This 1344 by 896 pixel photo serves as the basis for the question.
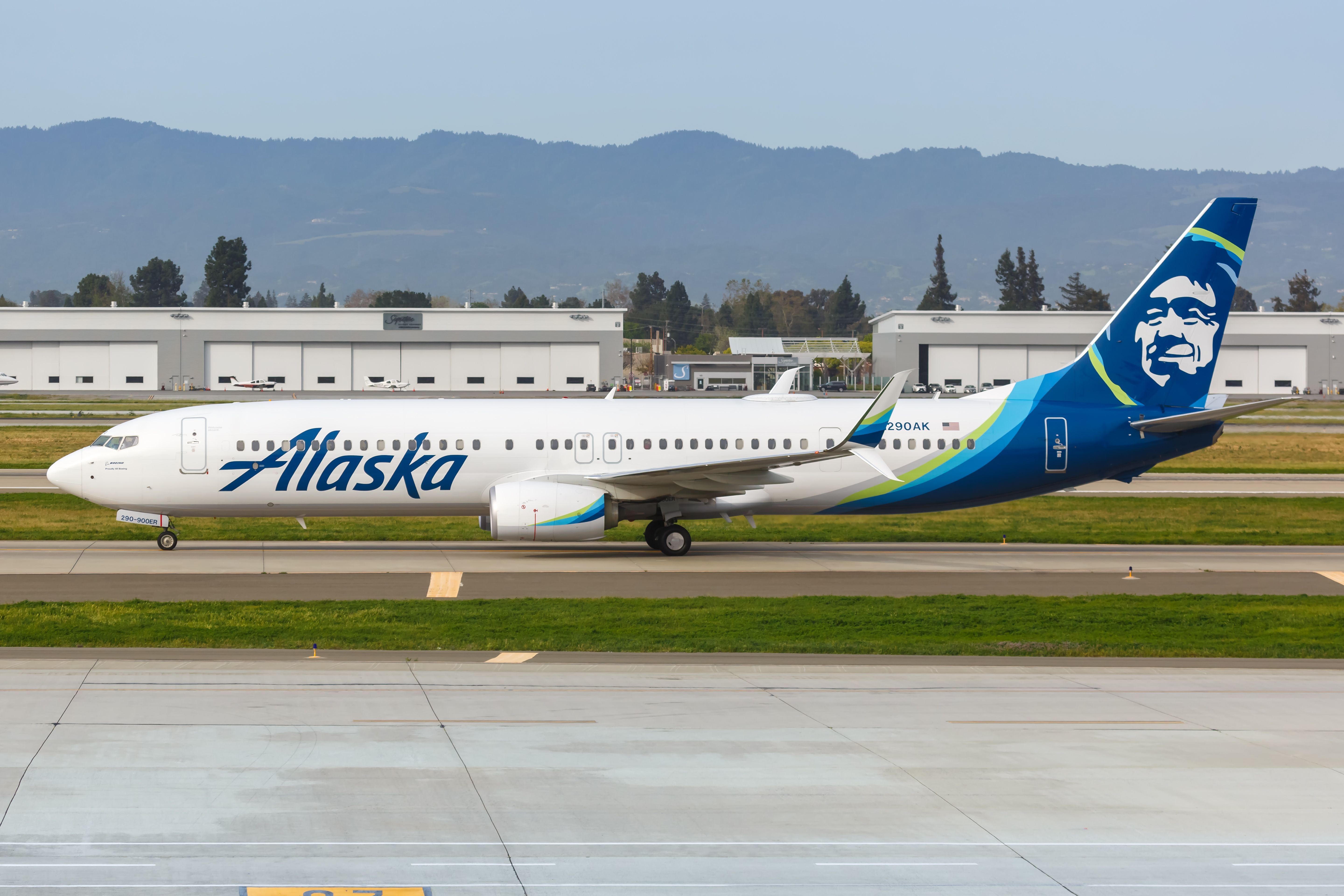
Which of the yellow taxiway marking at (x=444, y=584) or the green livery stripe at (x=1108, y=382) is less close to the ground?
the green livery stripe at (x=1108, y=382)

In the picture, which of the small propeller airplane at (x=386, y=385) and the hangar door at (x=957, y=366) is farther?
the hangar door at (x=957, y=366)

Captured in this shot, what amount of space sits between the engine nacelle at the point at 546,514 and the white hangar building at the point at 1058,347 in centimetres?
10423

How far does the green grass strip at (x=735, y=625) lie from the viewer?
19.1 meters

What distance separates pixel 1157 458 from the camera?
3206 centimetres

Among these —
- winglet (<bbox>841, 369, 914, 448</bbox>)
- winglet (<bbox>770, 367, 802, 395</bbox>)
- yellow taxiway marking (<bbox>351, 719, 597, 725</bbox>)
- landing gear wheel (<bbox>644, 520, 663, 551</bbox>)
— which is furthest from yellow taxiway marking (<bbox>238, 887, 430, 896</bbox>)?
winglet (<bbox>770, 367, 802, 395</bbox>)

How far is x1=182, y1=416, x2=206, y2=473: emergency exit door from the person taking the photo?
29750 millimetres

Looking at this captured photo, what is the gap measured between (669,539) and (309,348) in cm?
10237

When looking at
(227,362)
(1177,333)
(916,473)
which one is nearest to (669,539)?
(916,473)

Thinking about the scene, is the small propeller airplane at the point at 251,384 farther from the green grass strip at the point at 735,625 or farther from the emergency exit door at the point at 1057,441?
the green grass strip at the point at 735,625

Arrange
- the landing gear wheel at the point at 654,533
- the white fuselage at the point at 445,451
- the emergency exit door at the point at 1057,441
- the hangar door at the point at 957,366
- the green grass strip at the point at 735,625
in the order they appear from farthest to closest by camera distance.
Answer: the hangar door at the point at 957,366
the emergency exit door at the point at 1057,441
the landing gear wheel at the point at 654,533
the white fuselage at the point at 445,451
the green grass strip at the point at 735,625

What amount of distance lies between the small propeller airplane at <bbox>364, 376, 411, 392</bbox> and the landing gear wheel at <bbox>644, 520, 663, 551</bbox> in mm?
87609

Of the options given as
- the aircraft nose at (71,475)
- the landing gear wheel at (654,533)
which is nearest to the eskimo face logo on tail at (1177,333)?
the landing gear wheel at (654,533)

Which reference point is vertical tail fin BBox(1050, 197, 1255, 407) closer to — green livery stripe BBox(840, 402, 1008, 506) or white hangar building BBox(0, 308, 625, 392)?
green livery stripe BBox(840, 402, 1008, 506)

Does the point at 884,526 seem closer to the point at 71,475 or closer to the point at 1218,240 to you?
the point at 1218,240
